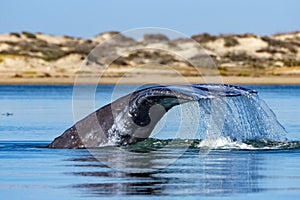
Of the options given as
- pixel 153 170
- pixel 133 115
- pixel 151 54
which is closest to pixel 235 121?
pixel 133 115

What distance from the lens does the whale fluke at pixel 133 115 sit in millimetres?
16453

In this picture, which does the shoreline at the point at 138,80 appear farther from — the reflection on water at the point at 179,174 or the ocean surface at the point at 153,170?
the reflection on water at the point at 179,174

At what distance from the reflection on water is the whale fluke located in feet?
1.08

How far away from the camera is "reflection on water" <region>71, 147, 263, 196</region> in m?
13.2

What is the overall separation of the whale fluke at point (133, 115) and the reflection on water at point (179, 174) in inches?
13.0

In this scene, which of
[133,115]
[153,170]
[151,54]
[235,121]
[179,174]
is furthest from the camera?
[151,54]

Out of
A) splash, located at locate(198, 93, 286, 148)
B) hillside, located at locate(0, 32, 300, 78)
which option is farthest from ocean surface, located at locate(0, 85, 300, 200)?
hillside, located at locate(0, 32, 300, 78)

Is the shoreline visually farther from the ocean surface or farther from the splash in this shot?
the ocean surface

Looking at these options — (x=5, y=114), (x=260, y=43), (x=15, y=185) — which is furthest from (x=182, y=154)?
(x=260, y=43)

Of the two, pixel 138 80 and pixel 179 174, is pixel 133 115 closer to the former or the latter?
pixel 179 174

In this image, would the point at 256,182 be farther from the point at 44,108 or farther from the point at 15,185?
the point at 44,108

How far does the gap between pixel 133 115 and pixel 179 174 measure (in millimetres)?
2705

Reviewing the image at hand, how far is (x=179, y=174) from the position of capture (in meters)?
14.7

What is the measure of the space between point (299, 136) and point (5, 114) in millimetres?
12466
